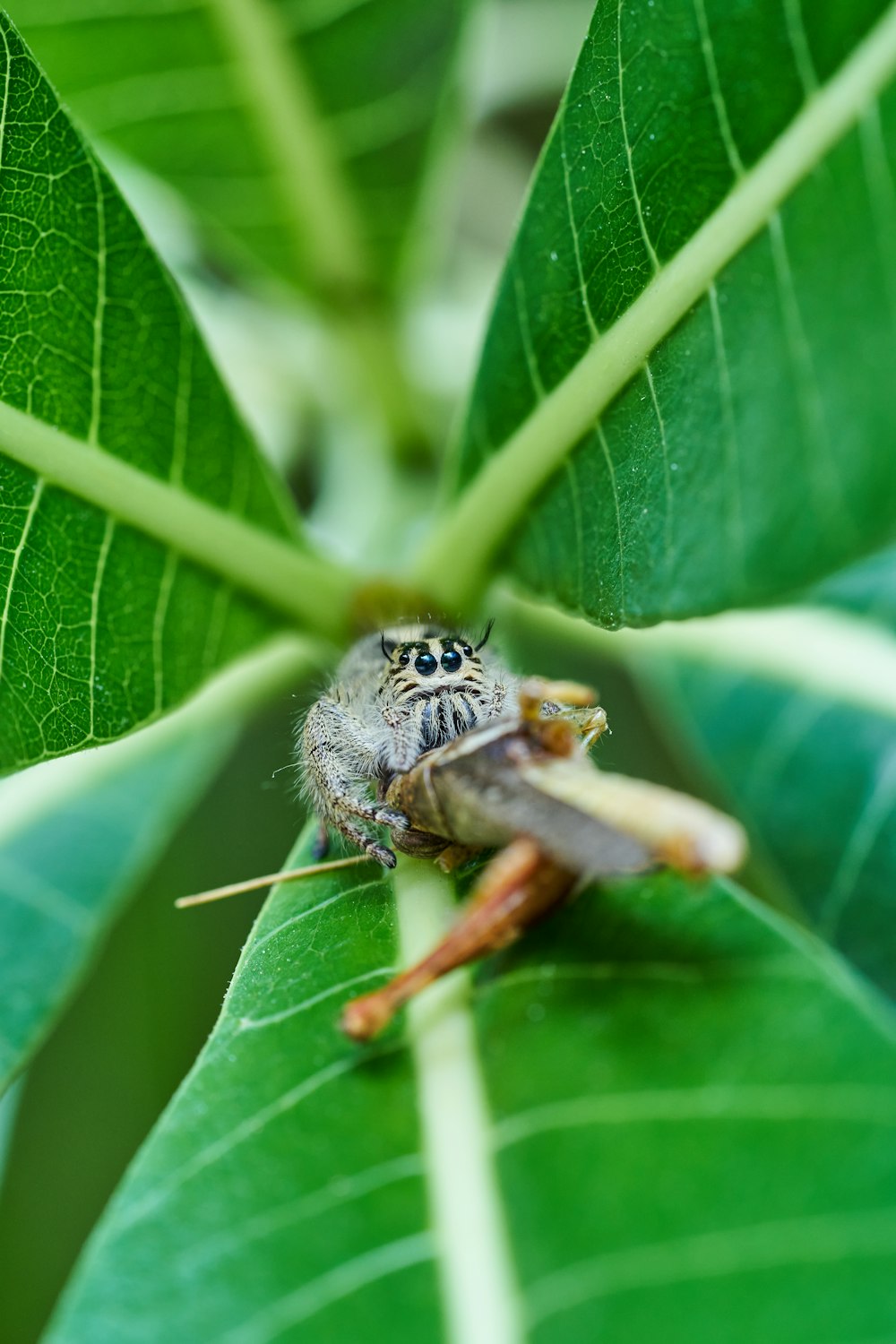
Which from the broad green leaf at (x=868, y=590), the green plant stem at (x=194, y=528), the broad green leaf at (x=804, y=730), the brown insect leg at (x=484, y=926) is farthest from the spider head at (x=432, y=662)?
the broad green leaf at (x=868, y=590)

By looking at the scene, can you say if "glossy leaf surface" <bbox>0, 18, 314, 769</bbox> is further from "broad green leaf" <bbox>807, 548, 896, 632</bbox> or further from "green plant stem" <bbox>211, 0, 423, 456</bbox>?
"broad green leaf" <bbox>807, 548, 896, 632</bbox>

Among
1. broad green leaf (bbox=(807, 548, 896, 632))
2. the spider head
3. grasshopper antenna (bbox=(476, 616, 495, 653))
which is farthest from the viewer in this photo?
broad green leaf (bbox=(807, 548, 896, 632))

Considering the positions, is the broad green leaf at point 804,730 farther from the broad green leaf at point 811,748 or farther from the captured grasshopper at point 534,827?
the captured grasshopper at point 534,827

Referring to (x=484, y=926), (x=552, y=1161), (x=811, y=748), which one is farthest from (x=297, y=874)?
(x=811, y=748)

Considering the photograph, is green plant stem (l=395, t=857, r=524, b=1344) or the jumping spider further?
the jumping spider

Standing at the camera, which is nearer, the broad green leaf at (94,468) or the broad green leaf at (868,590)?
the broad green leaf at (94,468)

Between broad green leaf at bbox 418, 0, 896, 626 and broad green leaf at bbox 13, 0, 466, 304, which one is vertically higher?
broad green leaf at bbox 13, 0, 466, 304

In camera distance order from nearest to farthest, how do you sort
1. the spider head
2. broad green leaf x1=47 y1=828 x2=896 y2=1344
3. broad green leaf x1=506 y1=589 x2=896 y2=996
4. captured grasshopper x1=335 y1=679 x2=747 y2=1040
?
broad green leaf x1=47 y1=828 x2=896 y2=1344 < captured grasshopper x1=335 y1=679 x2=747 y2=1040 < the spider head < broad green leaf x1=506 y1=589 x2=896 y2=996

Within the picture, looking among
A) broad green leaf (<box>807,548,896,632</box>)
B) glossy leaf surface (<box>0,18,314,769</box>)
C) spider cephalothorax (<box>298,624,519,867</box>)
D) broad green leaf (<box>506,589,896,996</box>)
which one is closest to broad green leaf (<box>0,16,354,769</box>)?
glossy leaf surface (<box>0,18,314,769</box>)
